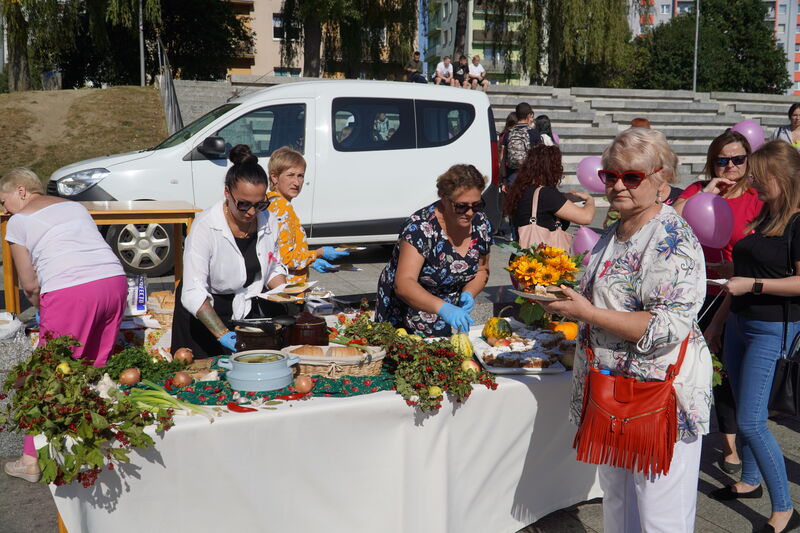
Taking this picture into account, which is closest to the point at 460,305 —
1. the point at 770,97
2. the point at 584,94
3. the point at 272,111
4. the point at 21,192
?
the point at 21,192

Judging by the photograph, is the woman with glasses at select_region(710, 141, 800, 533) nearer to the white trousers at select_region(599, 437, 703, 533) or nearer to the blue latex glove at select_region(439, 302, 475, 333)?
the white trousers at select_region(599, 437, 703, 533)

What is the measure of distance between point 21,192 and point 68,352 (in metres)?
1.36

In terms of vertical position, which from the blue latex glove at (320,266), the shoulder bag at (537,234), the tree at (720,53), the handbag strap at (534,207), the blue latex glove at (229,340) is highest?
the tree at (720,53)

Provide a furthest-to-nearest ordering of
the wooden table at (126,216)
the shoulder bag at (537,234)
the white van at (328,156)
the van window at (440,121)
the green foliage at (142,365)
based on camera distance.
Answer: the van window at (440,121)
the white van at (328,156)
the shoulder bag at (537,234)
the wooden table at (126,216)
the green foliage at (142,365)

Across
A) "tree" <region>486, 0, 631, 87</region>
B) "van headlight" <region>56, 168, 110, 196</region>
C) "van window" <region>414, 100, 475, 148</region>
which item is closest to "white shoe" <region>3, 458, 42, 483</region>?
"van headlight" <region>56, 168, 110, 196</region>

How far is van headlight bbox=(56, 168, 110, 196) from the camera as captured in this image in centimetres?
786

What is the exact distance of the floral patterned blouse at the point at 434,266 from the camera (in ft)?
12.3

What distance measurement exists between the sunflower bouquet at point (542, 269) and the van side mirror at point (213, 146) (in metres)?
5.51

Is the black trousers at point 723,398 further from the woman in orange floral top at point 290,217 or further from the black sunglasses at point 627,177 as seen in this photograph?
the woman in orange floral top at point 290,217

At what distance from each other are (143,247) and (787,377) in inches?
272

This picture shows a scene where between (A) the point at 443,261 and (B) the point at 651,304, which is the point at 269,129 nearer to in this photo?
(A) the point at 443,261

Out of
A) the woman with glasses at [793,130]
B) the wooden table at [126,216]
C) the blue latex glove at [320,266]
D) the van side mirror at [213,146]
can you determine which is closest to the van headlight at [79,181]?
the van side mirror at [213,146]

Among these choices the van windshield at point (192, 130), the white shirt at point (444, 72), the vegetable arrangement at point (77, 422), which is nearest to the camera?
the vegetable arrangement at point (77, 422)

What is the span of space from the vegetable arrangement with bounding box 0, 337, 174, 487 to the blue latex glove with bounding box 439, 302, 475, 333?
146 centimetres
